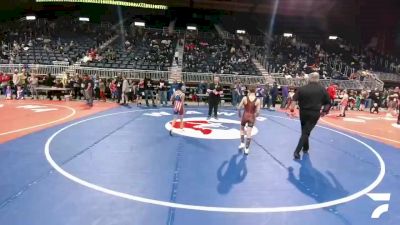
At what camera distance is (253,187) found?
5.43 metres

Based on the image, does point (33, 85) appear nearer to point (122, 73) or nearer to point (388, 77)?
point (122, 73)

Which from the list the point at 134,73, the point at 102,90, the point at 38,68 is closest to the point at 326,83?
the point at 134,73

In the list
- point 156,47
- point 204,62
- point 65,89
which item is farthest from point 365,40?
point 65,89

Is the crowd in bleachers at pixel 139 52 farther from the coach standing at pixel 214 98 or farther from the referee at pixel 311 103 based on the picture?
the referee at pixel 311 103

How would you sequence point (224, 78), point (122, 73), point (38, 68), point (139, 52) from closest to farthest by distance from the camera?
point (122, 73)
point (38, 68)
point (224, 78)
point (139, 52)

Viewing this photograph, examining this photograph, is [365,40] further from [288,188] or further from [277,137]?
[288,188]

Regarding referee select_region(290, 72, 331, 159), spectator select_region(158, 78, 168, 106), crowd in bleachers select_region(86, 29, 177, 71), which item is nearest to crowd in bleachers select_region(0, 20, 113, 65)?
crowd in bleachers select_region(86, 29, 177, 71)

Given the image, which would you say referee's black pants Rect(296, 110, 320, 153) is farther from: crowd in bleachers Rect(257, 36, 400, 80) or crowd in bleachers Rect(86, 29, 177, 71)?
crowd in bleachers Rect(257, 36, 400, 80)

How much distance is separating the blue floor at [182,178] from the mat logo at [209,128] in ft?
1.74

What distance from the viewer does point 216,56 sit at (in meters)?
27.9

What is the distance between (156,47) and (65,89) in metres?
12.4

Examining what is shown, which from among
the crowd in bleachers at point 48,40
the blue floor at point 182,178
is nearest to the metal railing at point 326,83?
the blue floor at point 182,178

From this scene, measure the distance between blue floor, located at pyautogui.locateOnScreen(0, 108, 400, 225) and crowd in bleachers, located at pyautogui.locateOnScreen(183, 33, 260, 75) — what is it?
A: 15832mm

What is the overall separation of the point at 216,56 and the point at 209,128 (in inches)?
710
